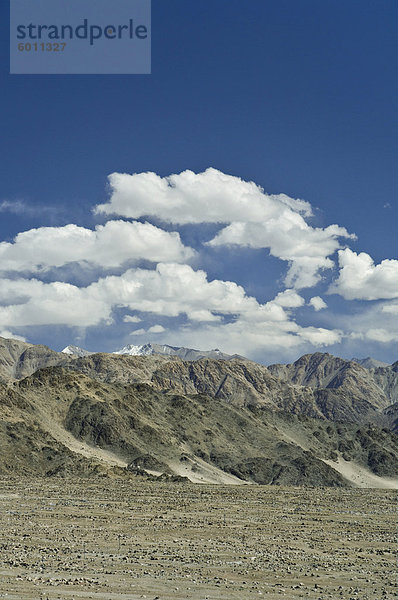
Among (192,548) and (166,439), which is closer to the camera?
(192,548)

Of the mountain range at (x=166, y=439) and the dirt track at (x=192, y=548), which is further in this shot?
the mountain range at (x=166, y=439)

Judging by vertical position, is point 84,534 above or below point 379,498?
above

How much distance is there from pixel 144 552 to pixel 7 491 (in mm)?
A: 39697

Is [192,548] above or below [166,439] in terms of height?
above

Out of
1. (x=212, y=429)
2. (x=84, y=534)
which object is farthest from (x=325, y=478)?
(x=84, y=534)

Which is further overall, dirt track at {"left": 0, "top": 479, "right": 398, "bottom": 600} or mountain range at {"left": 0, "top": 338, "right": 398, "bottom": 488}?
mountain range at {"left": 0, "top": 338, "right": 398, "bottom": 488}

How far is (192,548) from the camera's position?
34.6 m

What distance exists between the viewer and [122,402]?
158125mm

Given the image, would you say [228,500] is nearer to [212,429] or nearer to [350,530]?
[350,530]

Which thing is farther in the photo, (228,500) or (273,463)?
(273,463)

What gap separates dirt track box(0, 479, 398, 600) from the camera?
2503 centimetres

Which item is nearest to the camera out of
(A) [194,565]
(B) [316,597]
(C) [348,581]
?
(B) [316,597]

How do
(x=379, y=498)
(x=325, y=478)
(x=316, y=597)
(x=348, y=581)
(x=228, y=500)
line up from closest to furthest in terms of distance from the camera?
(x=316, y=597) → (x=348, y=581) → (x=228, y=500) → (x=379, y=498) → (x=325, y=478)

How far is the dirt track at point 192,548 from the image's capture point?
82.1 feet
